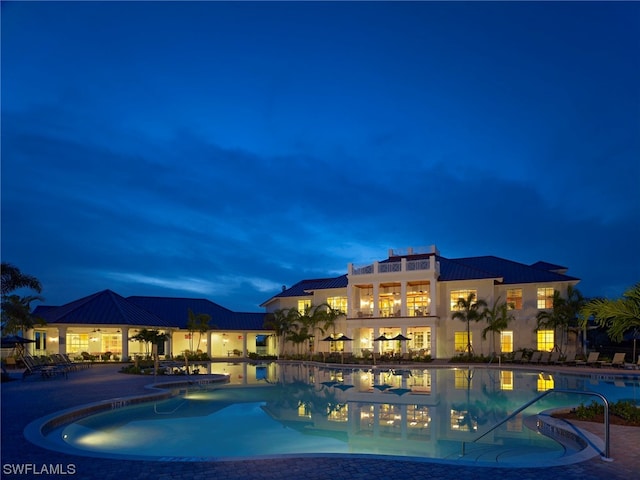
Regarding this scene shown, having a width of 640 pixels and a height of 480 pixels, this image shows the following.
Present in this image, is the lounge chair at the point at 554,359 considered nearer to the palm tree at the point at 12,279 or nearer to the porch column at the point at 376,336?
the porch column at the point at 376,336

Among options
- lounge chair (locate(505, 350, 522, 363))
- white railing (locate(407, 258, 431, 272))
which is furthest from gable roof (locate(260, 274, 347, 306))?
lounge chair (locate(505, 350, 522, 363))

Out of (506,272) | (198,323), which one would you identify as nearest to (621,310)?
(506,272)

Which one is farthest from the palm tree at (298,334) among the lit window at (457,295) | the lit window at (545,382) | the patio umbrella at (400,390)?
the patio umbrella at (400,390)

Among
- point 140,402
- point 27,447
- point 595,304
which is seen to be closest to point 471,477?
point 595,304

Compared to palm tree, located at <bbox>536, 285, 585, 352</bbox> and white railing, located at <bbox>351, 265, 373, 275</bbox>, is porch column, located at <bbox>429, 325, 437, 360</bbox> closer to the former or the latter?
white railing, located at <bbox>351, 265, 373, 275</bbox>

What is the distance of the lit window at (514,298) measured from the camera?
35.6 m

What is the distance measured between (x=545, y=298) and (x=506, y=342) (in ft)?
13.4

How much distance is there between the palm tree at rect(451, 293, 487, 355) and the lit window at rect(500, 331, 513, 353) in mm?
2458

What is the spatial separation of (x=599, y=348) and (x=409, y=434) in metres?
36.3

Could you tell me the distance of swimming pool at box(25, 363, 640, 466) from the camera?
9562mm

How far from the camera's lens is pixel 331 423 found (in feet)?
41.2

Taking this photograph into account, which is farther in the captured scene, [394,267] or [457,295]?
[394,267]

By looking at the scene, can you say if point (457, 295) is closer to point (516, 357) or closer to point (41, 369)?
point (516, 357)

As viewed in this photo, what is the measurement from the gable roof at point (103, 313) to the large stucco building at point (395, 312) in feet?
0.21
